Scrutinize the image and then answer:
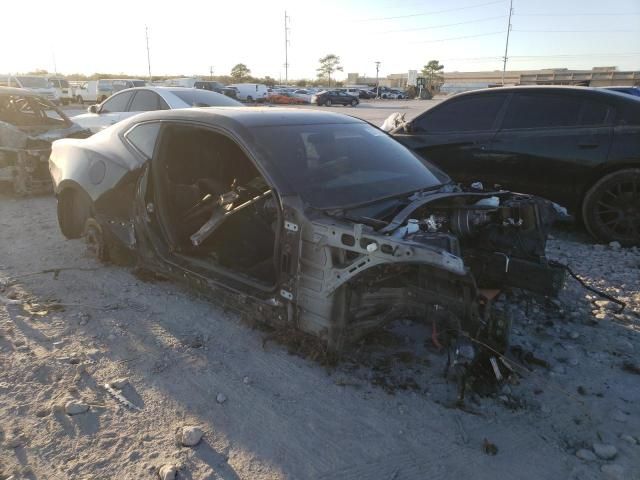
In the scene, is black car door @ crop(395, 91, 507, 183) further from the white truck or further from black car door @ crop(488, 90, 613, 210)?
the white truck

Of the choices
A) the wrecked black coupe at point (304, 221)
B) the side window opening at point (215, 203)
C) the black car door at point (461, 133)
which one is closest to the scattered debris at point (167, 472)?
the wrecked black coupe at point (304, 221)

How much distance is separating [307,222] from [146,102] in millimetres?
7394

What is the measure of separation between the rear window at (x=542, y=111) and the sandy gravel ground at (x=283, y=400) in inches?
92.5

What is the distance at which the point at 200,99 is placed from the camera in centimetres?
880

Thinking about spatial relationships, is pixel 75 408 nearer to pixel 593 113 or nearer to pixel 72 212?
pixel 72 212

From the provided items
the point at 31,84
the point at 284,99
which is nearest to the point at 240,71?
the point at 284,99

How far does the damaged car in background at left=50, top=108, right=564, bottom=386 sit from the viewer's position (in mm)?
2760

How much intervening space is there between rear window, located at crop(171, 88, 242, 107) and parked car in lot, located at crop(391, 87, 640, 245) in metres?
4.13

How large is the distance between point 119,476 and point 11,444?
642mm

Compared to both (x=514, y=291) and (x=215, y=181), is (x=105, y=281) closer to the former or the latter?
(x=215, y=181)

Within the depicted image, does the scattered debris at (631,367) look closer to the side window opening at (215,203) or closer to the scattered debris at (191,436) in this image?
the side window opening at (215,203)

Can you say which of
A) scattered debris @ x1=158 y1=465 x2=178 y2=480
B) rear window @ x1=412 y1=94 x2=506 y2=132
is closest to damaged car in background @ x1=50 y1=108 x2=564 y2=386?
scattered debris @ x1=158 y1=465 x2=178 y2=480

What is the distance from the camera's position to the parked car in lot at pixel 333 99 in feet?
132

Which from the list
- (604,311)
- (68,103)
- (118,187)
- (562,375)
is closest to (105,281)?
(118,187)
